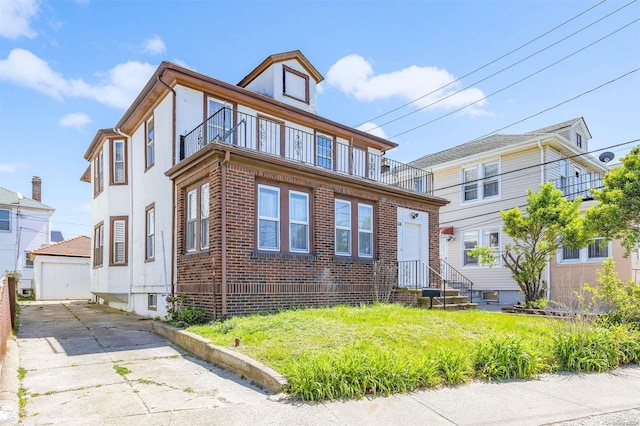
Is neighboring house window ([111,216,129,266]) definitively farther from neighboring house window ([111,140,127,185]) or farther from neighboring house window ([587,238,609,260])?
neighboring house window ([587,238,609,260])

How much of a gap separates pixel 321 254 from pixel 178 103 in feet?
18.2

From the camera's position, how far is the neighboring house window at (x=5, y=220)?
27.5m

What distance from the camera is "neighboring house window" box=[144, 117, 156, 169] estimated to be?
13219 millimetres

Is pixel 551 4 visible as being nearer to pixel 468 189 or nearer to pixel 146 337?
pixel 468 189

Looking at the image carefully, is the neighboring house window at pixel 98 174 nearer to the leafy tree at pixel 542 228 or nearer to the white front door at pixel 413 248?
the white front door at pixel 413 248

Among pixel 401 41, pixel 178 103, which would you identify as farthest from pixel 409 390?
pixel 401 41

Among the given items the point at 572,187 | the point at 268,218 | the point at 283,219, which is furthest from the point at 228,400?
the point at 572,187

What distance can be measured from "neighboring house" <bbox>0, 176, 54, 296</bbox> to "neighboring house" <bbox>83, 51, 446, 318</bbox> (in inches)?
576

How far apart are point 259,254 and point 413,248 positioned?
20.8 feet

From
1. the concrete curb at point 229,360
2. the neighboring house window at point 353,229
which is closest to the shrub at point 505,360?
the concrete curb at point 229,360

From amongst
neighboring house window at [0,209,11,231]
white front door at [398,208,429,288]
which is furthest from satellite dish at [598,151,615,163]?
neighboring house window at [0,209,11,231]

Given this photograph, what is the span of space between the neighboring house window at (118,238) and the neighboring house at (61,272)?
8515mm

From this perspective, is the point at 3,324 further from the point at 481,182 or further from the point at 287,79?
the point at 481,182

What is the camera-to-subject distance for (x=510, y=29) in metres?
13.3
